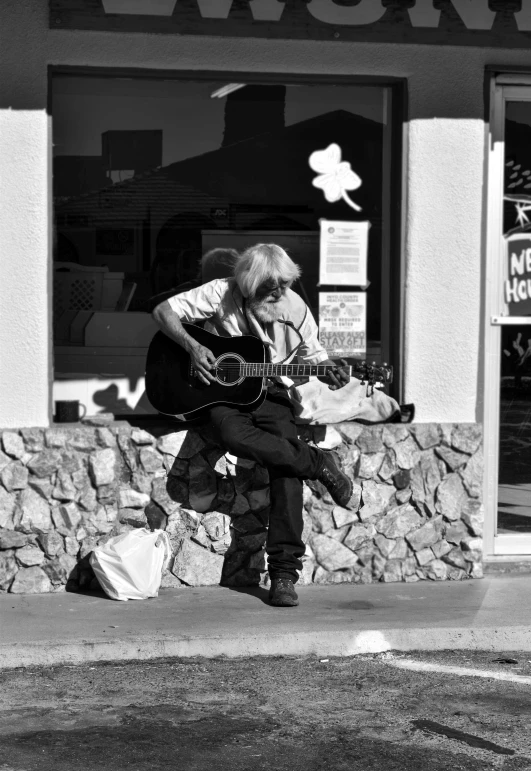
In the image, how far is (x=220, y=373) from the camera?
6.48 m

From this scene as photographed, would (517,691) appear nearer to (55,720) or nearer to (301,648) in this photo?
(301,648)

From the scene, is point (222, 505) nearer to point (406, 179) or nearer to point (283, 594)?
point (283, 594)

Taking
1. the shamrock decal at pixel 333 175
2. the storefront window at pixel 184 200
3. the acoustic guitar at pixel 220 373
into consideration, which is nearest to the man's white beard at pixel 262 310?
the acoustic guitar at pixel 220 373

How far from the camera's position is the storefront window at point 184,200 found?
7.02m

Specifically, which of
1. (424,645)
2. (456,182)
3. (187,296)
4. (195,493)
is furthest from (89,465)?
(456,182)

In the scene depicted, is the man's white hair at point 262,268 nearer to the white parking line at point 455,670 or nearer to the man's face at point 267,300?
the man's face at point 267,300

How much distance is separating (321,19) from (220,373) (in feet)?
6.91

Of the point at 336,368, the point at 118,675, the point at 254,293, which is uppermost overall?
the point at 254,293

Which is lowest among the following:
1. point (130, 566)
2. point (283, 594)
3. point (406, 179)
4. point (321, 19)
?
point (283, 594)

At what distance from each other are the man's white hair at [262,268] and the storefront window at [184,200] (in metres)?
0.68

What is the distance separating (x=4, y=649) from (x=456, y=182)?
3610mm

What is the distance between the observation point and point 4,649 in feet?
18.4

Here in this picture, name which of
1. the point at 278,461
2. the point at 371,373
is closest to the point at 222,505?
the point at 278,461

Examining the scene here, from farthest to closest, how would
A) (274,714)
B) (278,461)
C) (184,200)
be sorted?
1. (184,200)
2. (278,461)
3. (274,714)
